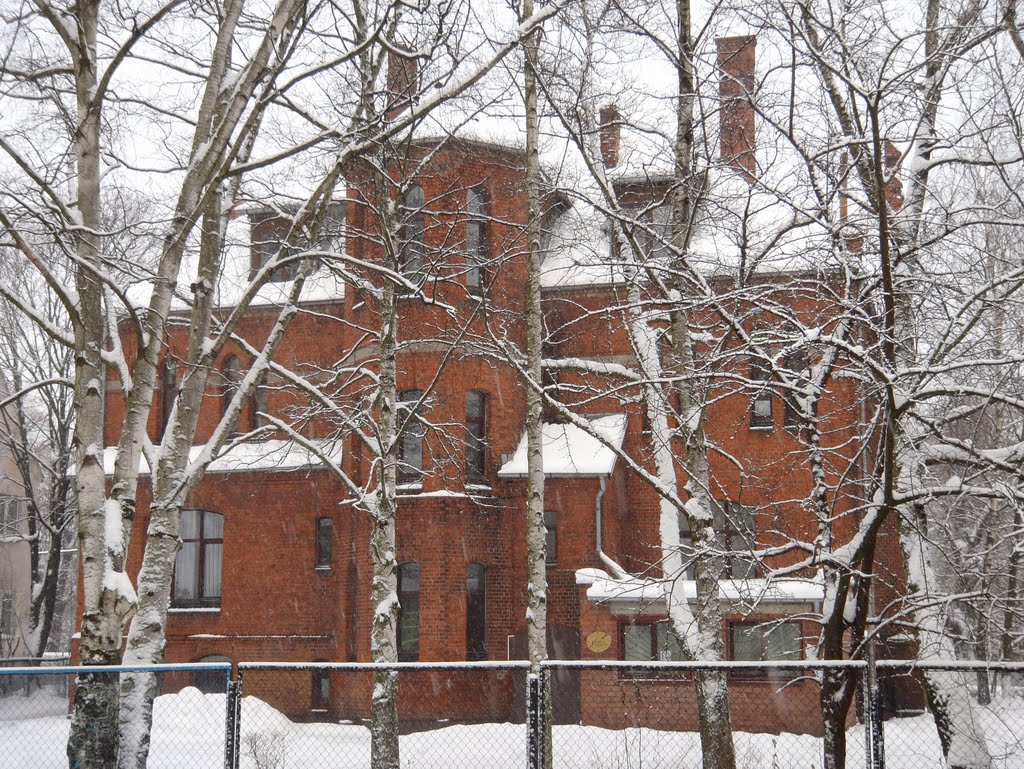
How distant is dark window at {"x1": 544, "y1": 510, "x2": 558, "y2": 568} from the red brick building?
0.11 ft

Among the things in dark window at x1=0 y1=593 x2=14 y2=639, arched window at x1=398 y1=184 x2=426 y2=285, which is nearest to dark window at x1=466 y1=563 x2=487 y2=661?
arched window at x1=398 y1=184 x2=426 y2=285

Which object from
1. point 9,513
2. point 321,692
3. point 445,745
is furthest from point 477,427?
point 9,513

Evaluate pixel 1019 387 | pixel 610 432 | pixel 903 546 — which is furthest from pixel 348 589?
pixel 1019 387

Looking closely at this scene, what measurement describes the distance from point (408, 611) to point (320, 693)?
11.2ft

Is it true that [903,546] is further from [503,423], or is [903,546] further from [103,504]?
[503,423]

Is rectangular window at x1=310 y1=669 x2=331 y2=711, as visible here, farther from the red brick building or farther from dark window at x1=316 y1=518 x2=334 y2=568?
dark window at x1=316 y1=518 x2=334 y2=568

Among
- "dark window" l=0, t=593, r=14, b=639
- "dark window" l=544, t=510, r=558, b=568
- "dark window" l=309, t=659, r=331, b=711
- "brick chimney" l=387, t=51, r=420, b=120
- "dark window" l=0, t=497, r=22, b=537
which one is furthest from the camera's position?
"dark window" l=0, t=593, r=14, b=639

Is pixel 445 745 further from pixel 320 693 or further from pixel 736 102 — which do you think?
pixel 736 102

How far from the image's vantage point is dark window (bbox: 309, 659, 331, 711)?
69.5 ft

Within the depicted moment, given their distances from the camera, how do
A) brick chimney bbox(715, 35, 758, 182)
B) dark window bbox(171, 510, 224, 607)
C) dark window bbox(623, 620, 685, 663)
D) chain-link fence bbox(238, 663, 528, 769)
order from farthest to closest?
dark window bbox(171, 510, 224, 607), dark window bbox(623, 620, 685, 663), chain-link fence bbox(238, 663, 528, 769), brick chimney bbox(715, 35, 758, 182)

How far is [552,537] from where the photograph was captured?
19938 mm

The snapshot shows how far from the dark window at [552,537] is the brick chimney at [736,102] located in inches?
348

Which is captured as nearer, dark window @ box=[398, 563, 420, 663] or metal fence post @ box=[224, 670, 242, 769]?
metal fence post @ box=[224, 670, 242, 769]

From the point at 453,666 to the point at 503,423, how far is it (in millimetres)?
13570
